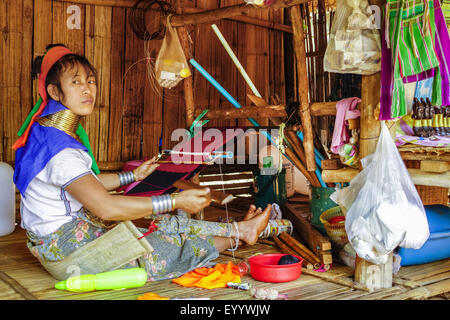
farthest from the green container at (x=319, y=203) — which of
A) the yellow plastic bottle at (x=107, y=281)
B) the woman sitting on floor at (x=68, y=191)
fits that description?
the yellow plastic bottle at (x=107, y=281)

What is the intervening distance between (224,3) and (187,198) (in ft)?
11.6

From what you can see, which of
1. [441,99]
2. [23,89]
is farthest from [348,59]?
[23,89]

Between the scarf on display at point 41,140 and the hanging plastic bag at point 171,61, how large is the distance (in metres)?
1.30

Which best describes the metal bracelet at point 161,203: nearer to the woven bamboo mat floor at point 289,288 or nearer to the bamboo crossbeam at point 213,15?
the woven bamboo mat floor at point 289,288

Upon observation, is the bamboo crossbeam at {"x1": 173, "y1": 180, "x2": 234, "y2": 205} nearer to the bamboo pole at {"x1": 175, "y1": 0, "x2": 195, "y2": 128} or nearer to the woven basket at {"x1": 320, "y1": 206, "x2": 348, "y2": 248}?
the woven basket at {"x1": 320, "y1": 206, "x2": 348, "y2": 248}

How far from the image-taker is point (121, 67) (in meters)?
4.76

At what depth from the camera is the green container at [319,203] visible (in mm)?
3543

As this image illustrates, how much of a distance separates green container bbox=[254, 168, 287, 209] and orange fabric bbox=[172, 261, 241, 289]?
1398 mm

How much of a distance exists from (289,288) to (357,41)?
4.53 feet

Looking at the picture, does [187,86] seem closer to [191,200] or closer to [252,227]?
[252,227]

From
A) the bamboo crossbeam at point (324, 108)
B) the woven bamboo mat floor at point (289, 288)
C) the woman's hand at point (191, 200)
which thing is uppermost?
the bamboo crossbeam at point (324, 108)

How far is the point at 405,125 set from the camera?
2.94m

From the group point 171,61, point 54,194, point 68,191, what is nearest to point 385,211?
point 68,191
